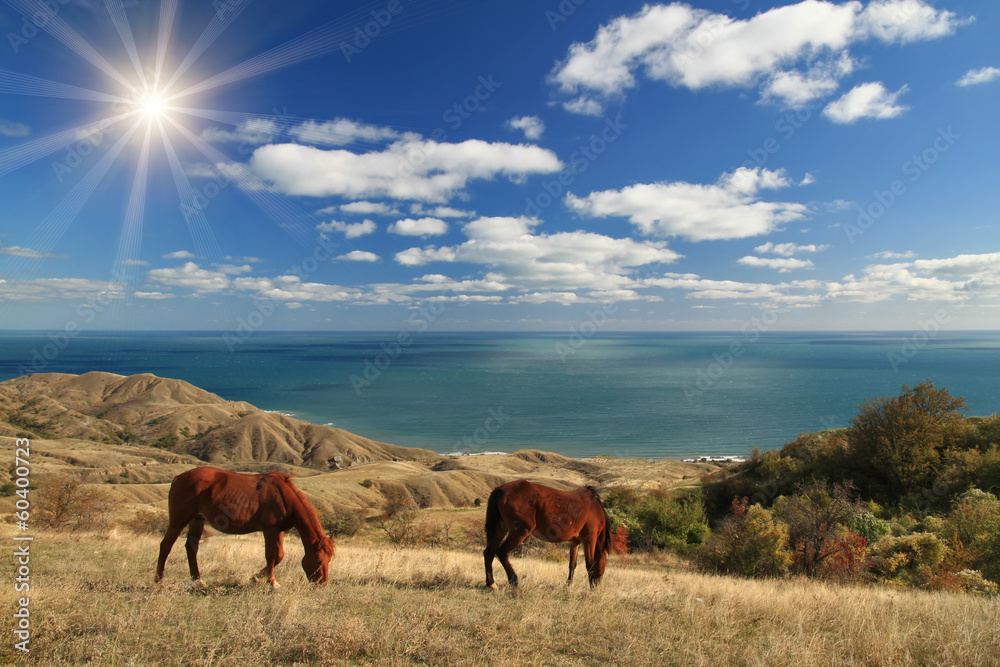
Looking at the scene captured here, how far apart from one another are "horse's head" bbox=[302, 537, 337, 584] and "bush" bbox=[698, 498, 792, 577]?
12128 millimetres

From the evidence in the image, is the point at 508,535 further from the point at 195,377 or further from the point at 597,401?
the point at 195,377

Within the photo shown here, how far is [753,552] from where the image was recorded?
47.4 feet

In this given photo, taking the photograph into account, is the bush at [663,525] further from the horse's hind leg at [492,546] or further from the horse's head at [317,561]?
the horse's head at [317,561]

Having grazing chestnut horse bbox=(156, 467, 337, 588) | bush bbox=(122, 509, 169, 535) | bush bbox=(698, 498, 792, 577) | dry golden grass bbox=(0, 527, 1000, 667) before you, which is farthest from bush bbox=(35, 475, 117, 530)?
bush bbox=(698, 498, 792, 577)

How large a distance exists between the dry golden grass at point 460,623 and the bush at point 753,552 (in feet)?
20.9

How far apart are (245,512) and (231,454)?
7541 centimetres

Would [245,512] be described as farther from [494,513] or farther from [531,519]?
[531,519]

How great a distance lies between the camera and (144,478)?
153ft

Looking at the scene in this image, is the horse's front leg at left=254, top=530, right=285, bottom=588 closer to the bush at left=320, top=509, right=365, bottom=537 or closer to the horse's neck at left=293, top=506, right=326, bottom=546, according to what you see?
the horse's neck at left=293, top=506, right=326, bottom=546

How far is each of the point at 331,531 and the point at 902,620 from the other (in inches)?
957

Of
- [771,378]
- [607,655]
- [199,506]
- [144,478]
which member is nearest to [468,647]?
[607,655]

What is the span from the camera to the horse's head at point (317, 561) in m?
7.07

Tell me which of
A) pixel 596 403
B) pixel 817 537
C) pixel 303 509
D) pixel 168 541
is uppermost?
pixel 303 509

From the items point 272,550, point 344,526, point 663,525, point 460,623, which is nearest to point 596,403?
point 663,525
